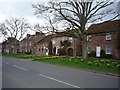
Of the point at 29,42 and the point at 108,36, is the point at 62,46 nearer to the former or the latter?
the point at 108,36

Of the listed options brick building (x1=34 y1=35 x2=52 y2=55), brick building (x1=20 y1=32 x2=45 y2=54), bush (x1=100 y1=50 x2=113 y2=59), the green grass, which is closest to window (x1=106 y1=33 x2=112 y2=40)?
bush (x1=100 y1=50 x2=113 y2=59)

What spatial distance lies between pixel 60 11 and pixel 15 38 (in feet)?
188

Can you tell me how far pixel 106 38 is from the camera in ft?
170

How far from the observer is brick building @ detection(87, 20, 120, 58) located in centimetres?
4847

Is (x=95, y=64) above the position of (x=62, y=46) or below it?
below

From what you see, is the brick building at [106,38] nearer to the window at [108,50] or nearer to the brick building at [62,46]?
the window at [108,50]

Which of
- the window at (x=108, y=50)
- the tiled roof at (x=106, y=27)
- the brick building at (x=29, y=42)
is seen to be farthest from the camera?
the brick building at (x=29, y=42)

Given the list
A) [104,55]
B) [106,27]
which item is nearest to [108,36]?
[106,27]

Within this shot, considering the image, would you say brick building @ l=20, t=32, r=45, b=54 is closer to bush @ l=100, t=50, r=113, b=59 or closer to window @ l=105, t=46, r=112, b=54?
window @ l=105, t=46, r=112, b=54

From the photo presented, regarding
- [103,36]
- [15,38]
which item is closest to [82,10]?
[103,36]

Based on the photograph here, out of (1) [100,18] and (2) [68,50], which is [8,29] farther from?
(1) [100,18]

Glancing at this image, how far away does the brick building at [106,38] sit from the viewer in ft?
159

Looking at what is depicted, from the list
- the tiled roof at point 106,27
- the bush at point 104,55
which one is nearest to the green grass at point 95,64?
the bush at point 104,55

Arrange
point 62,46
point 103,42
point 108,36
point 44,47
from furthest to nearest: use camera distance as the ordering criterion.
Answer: point 44,47 < point 62,46 < point 103,42 < point 108,36
